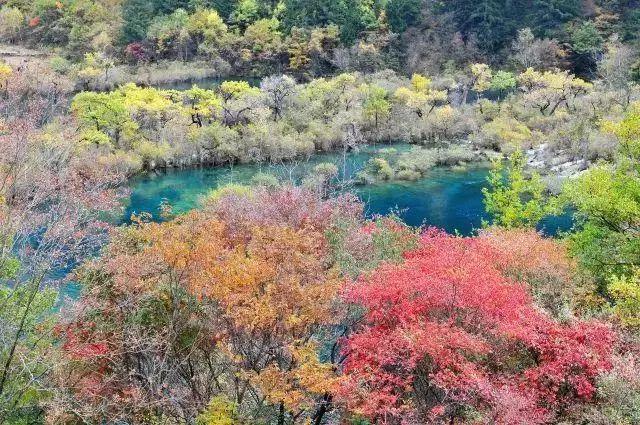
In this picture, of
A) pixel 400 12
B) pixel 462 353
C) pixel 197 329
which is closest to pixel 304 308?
pixel 197 329

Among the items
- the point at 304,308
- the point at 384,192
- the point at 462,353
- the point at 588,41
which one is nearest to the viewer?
the point at 304,308

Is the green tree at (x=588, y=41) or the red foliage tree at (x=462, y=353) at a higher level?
the green tree at (x=588, y=41)

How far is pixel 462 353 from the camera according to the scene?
13273 mm

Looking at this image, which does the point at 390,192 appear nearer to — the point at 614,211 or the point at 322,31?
the point at 614,211

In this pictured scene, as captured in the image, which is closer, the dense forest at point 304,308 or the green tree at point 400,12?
the dense forest at point 304,308

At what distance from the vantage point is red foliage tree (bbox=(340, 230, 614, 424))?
12.4 meters

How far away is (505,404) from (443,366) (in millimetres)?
1552

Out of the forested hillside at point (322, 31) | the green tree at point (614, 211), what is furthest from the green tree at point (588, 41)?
the green tree at point (614, 211)

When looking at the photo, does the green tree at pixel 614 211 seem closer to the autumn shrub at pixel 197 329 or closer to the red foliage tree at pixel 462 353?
the red foliage tree at pixel 462 353

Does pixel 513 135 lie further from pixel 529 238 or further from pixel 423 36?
pixel 529 238

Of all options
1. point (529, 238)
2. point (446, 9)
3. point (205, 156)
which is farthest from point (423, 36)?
point (529, 238)

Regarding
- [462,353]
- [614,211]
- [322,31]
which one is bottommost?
[462,353]

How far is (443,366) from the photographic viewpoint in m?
12.7

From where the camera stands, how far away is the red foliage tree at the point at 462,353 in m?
12.4
